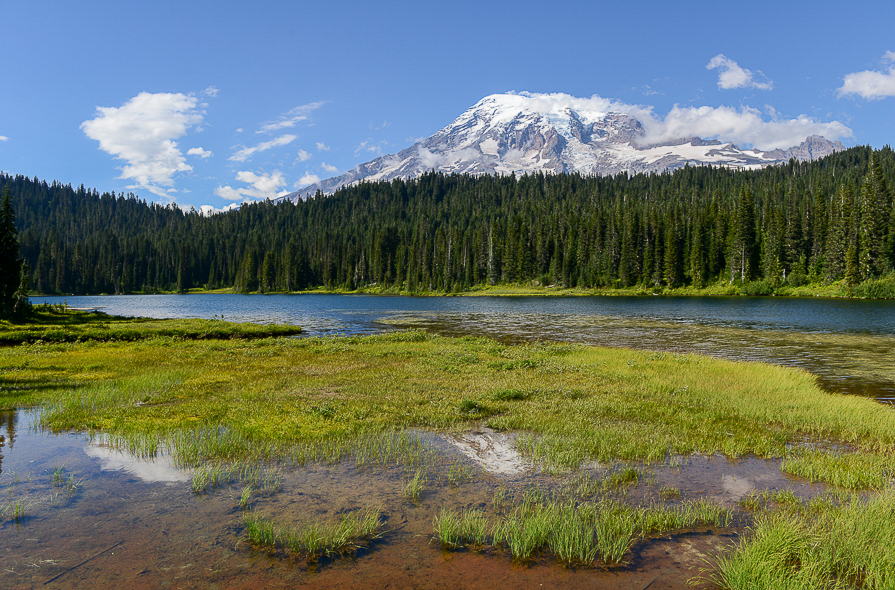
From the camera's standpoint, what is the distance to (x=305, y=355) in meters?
34.2

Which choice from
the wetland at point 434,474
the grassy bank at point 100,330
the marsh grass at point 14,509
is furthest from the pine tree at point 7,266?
the marsh grass at point 14,509

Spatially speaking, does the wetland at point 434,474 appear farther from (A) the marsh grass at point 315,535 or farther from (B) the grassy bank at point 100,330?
(B) the grassy bank at point 100,330

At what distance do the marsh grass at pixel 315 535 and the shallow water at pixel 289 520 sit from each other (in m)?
0.22

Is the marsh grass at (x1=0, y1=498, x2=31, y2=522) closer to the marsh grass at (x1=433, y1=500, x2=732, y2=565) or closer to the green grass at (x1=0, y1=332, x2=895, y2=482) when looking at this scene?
the green grass at (x1=0, y1=332, x2=895, y2=482)

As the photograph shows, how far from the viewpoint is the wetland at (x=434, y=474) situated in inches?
317

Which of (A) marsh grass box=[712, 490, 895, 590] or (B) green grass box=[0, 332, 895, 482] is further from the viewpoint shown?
(B) green grass box=[0, 332, 895, 482]

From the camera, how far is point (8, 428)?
1589 centimetres

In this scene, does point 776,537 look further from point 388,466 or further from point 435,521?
point 388,466

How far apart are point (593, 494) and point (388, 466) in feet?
17.0

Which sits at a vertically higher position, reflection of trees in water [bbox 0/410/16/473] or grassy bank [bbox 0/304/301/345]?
grassy bank [bbox 0/304/301/345]

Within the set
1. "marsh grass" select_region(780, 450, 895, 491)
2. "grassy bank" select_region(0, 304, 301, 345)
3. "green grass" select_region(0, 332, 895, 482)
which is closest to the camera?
"marsh grass" select_region(780, 450, 895, 491)

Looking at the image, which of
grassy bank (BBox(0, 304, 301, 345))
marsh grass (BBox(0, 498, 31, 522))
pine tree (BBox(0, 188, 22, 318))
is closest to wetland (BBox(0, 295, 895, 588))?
marsh grass (BBox(0, 498, 31, 522))

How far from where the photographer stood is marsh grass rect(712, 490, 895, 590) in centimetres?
716

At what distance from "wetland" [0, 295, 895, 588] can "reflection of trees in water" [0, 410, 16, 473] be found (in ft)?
0.41
